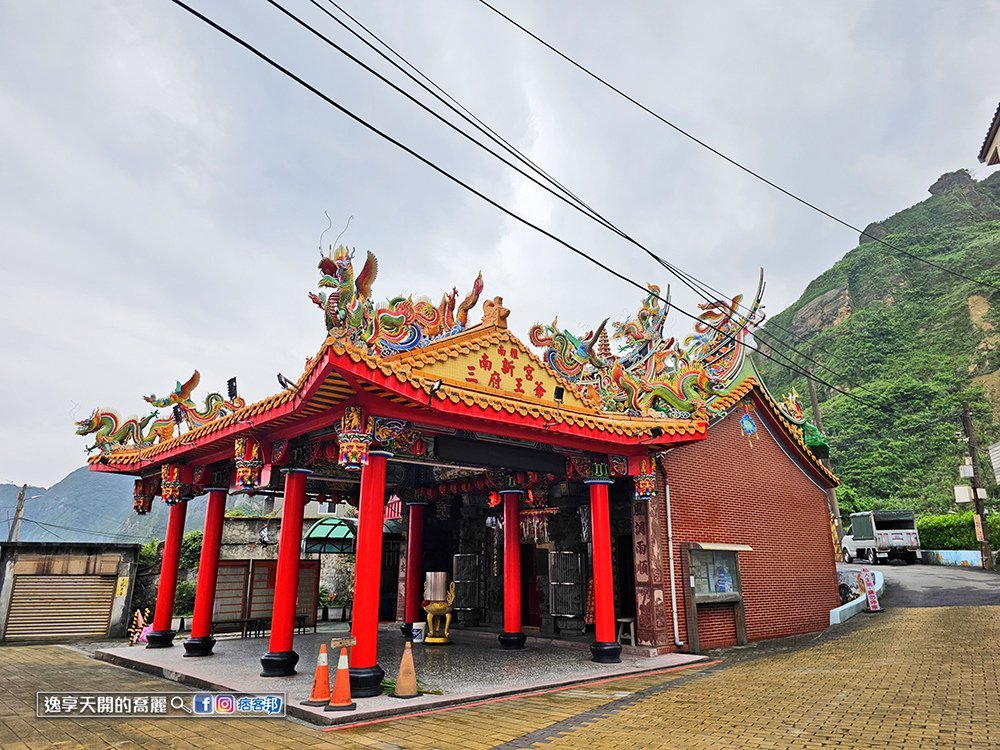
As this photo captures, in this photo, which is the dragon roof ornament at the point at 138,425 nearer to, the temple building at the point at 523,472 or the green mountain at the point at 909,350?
the temple building at the point at 523,472

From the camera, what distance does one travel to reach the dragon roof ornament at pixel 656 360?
40.3ft

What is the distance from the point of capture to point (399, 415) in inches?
375

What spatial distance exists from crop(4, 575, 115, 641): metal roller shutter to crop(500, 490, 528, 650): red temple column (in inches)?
455

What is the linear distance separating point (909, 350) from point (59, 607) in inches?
3149

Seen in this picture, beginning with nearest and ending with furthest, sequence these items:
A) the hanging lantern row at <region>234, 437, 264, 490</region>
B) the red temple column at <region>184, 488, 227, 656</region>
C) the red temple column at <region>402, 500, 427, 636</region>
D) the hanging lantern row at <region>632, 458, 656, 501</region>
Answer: the hanging lantern row at <region>234, 437, 264, 490</region>, the red temple column at <region>184, 488, 227, 656</region>, the hanging lantern row at <region>632, 458, 656, 501</region>, the red temple column at <region>402, 500, 427, 636</region>

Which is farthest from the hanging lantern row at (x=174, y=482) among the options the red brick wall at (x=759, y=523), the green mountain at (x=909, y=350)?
the green mountain at (x=909, y=350)

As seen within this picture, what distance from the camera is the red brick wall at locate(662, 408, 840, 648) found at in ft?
46.4

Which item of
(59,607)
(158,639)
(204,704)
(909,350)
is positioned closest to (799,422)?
(204,704)

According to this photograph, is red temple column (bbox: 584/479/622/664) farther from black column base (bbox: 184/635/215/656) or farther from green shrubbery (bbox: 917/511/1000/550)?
green shrubbery (bbox: 917/511/1000/550)

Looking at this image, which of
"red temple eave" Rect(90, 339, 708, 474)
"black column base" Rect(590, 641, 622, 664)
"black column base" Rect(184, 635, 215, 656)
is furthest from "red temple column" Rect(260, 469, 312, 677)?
"black column base" Rect(590, 641, 622, 664)

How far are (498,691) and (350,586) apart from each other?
15.6 m

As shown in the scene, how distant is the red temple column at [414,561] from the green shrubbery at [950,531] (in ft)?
100

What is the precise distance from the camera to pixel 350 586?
76.5 ft

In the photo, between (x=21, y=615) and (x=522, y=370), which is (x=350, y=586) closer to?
(x=21, y=615)
